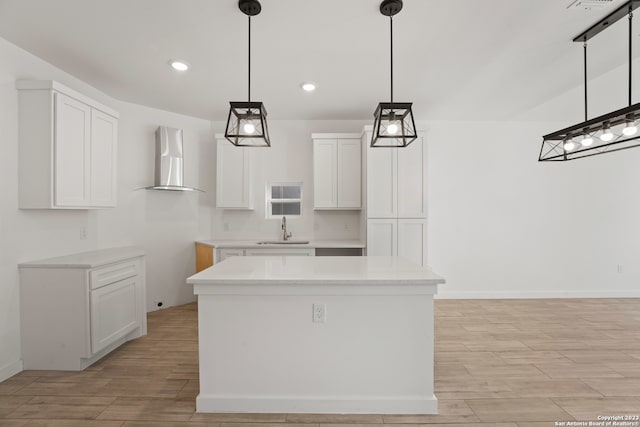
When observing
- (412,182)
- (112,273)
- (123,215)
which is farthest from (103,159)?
(412,182)

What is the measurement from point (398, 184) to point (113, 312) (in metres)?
3.47

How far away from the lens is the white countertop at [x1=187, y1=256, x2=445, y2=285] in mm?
1938

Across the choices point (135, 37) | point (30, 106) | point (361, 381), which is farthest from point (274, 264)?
point (30, 106)

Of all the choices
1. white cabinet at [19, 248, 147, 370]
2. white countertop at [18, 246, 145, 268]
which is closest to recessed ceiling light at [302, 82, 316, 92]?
white countertop at [18, 246, 145, 268]

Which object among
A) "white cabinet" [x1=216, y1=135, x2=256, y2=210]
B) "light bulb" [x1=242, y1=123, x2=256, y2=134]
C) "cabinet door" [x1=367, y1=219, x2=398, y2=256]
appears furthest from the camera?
"white cabinet" [x1=216, y1=135, x2=256, y2=210]

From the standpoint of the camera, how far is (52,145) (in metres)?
2.61

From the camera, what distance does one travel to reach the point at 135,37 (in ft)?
8.26

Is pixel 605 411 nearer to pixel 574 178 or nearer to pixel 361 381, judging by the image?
pixel 361 381

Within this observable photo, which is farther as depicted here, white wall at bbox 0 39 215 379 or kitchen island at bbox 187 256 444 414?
white wall at bbox 0 39 215 379

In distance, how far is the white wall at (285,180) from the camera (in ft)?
15.7

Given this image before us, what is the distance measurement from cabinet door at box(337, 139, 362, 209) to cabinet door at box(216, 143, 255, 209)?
1.36 meters

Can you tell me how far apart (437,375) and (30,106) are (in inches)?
162

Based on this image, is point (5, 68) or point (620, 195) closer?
point (5, 68)

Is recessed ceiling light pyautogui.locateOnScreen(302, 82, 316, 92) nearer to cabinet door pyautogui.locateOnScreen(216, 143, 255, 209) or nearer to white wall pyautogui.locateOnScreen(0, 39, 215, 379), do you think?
cabinet door pyautogui.locateOnScreen(216, 143, 255, 209)
